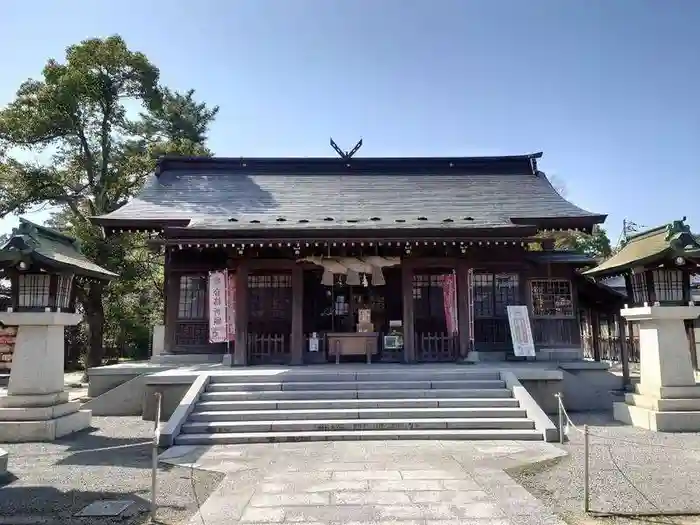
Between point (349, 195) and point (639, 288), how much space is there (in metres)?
9.75

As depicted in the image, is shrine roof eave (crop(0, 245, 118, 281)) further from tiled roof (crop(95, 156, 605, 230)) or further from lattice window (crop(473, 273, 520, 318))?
lattice window (crop(473, 273, 520, 318))

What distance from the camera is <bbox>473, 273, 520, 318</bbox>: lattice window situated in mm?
14898

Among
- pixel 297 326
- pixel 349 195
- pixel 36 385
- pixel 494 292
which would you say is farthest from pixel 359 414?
pixel 349 195

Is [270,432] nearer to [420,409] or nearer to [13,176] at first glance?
[420,409]

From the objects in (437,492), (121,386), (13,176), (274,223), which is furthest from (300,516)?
(13,176)

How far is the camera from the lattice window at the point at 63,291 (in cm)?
953

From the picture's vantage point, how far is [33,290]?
9328 mm

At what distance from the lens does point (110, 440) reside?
896 cm

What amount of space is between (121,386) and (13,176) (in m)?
10.6

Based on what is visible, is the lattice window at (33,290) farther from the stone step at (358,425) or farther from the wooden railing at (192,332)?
the wooden railing at (192,332)

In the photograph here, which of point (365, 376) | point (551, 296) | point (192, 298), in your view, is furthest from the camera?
point (551, 296)

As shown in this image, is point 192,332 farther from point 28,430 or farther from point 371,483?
point 371,483

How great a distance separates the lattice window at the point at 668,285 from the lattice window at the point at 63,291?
11.5 m

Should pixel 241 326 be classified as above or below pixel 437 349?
above
